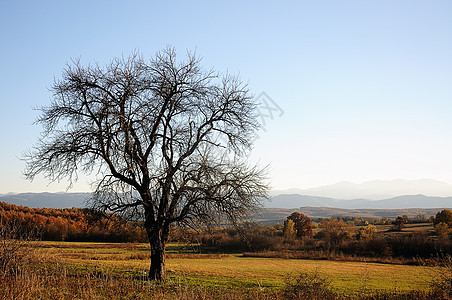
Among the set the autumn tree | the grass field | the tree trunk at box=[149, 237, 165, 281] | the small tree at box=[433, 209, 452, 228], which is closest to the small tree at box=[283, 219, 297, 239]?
the autumn tree

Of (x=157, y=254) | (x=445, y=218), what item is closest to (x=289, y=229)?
(x=445, y=218)

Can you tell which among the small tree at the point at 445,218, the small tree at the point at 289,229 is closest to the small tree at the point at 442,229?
the small tree at the point at 445,218

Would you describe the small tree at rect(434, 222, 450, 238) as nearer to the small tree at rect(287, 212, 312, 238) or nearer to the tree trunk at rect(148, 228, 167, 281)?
the small tree at rect(287, 212, 312, 238)

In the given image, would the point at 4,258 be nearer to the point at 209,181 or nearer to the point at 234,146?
the point at 209,181

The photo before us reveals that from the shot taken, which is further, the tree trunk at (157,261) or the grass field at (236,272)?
the grass field at (236,272)

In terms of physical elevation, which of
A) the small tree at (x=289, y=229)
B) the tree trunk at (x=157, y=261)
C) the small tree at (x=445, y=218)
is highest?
the tree trunk at (x=157, y=261)

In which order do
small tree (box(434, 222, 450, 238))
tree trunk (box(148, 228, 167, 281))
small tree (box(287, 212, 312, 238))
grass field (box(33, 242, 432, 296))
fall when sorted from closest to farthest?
tree trunk (box(148, 228, 167, 281)), grass field (box(33, 242, 432, 296)), small tree (box(434, 222, 450, 238)), small tree (box(287, 212, 312, 238))

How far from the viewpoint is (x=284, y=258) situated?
52719 mm

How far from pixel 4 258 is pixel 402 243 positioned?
57.7 metres

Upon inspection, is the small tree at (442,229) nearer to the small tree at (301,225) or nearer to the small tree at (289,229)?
the small tree at (289,229)

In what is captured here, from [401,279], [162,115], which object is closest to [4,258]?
[162,115]

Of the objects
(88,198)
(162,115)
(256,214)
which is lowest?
(256,214)

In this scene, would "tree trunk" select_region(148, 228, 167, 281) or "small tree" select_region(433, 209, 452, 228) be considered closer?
"tree trunk" select_region(148, 228, 167, 281)

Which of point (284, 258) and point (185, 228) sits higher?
point (185, 228)
